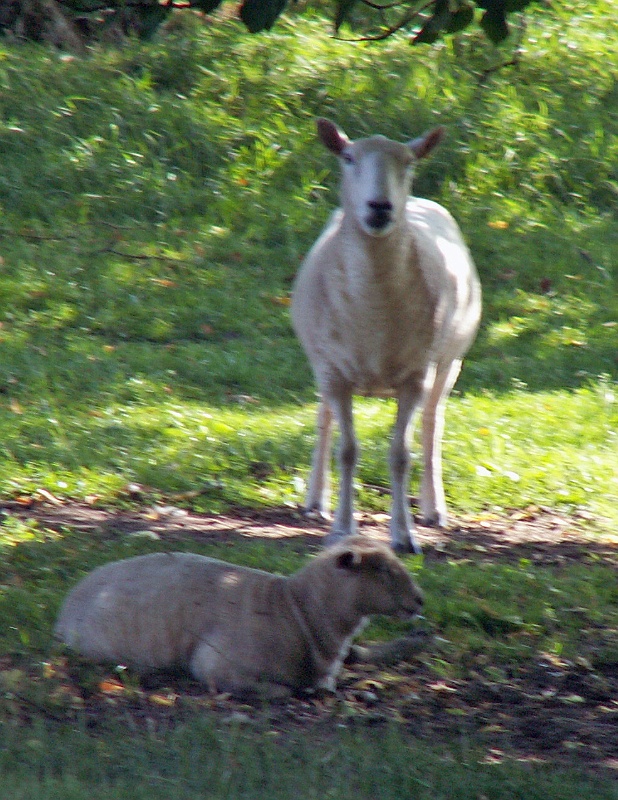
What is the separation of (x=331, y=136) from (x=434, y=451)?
5.75ft

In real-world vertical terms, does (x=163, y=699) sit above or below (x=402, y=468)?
below

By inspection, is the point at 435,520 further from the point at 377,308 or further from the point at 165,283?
the point at 165,283

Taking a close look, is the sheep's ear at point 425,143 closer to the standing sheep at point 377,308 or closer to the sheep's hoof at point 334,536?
the standing sheep at point 377,308

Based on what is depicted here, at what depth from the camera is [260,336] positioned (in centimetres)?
866

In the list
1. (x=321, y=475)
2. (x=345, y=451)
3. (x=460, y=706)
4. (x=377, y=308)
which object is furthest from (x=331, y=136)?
(x=460, y=706)

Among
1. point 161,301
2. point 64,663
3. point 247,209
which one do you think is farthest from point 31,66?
point 64,663

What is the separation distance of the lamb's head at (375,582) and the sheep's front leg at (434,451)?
1759mm

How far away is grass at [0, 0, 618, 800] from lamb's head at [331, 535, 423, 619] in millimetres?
307

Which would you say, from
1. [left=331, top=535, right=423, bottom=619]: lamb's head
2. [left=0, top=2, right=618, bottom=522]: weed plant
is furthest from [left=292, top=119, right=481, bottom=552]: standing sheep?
[left=331, top=535, right=423, bottom=619]: lamb's head

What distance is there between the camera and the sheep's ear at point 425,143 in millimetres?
5359

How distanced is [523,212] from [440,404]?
4777 mm

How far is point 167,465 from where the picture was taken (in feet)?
20.3

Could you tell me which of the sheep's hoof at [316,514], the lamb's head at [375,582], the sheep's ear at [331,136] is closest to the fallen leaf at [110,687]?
the lamb's head at [375,582]

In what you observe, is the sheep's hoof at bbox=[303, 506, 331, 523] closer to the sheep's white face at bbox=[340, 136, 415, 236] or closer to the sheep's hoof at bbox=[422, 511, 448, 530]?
the sheep's hoof at bbox=[422, 511, 448, 530]
